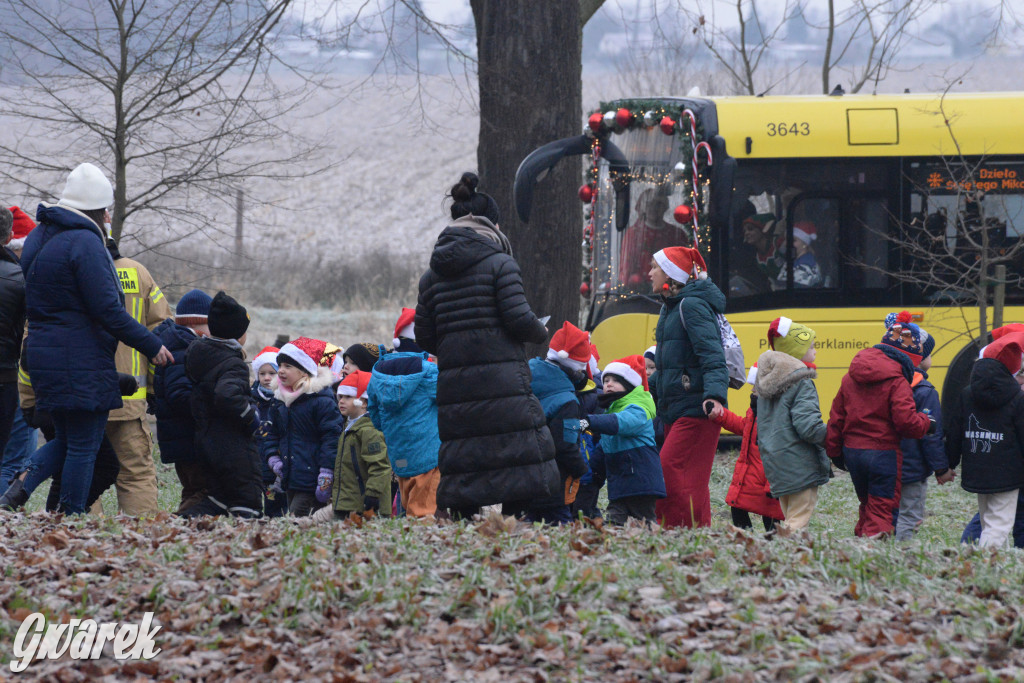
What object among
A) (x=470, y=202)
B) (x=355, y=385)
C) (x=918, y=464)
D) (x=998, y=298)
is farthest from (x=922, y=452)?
(x=998, y=298)

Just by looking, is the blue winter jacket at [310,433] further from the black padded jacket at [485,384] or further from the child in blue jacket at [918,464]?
the child in blue jacket at [918,464]

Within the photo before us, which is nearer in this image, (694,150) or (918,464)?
(918,464)

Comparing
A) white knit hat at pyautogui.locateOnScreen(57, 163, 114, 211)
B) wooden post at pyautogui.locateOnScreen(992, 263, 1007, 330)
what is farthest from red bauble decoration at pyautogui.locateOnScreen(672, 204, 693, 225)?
white knit hat at pyautogui.locateOnScreen(57, 163, 114, 211)

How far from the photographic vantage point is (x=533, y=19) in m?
9.99

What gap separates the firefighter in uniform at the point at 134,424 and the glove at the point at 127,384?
0.80 ft

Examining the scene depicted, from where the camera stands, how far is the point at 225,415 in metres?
7.21

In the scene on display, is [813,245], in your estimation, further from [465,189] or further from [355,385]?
[465,189]

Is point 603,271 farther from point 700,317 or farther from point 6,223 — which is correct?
point 6,223

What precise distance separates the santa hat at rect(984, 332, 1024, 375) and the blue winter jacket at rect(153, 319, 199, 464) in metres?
5.18

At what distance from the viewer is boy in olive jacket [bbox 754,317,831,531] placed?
7641mm

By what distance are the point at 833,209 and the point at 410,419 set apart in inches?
270

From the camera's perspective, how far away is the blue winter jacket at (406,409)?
745cm

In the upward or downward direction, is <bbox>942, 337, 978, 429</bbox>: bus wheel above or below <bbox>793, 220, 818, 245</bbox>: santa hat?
below

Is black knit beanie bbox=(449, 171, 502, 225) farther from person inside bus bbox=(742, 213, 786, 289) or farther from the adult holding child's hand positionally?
person inside bus bbox=(742, 213, 786, 289)
